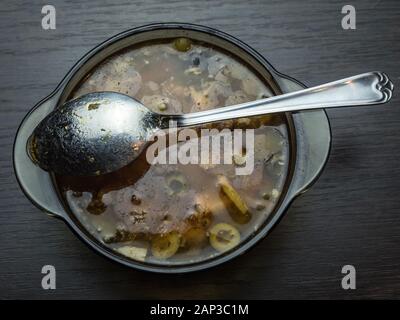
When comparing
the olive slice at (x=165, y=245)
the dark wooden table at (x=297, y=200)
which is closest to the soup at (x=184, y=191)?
the olive slice at (x=165, y=245)

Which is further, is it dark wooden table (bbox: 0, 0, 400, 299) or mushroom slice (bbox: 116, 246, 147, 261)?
dark wooden table (bbox: 0, 0, 400, 299)

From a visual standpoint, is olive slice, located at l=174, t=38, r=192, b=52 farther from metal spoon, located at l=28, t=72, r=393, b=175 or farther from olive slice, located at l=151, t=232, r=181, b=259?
olive slice, located at l=151, t=232, r=181, b=259

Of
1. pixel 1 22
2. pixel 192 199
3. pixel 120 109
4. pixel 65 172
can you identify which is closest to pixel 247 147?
pixel 192 199

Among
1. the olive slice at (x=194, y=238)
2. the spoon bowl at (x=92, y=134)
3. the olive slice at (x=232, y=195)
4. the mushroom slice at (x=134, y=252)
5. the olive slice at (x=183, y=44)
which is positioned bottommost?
the mushroom slice at (x=134, y=252)

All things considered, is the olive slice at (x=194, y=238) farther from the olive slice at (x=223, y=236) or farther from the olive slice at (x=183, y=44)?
the olive slice at (x=183, y=44)

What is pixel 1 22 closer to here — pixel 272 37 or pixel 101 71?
pixel 101 71

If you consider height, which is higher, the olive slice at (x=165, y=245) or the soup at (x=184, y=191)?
the soup at (x=184, y=191)

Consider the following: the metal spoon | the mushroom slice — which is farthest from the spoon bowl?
the mushroom slice
